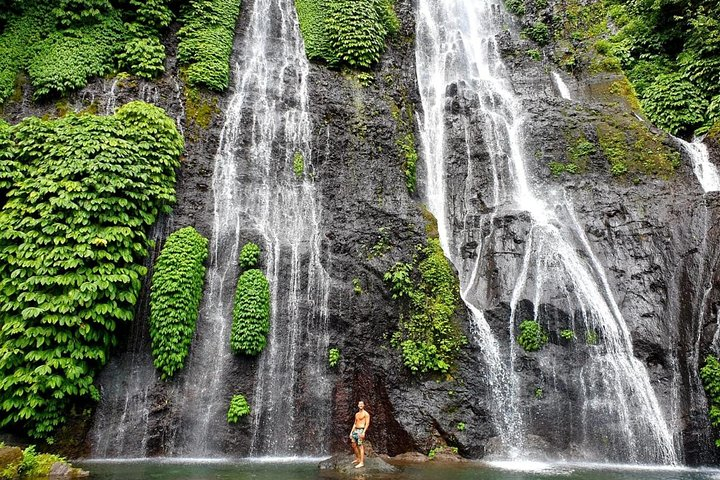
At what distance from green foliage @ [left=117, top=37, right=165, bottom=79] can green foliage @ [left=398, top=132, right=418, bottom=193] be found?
29.8 ft

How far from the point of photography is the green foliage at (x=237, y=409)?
11797 mm

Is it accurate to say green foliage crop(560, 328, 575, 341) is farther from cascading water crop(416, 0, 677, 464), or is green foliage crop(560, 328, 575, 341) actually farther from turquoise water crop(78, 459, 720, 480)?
turquoise water crop(78, 459, 720, 480)

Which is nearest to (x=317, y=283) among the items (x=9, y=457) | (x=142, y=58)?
(x=9, y=457)

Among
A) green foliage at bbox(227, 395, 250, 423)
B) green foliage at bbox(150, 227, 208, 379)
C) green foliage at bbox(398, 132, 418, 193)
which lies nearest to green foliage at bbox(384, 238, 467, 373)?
green foliage at bbox(398, 132, 418, 193)

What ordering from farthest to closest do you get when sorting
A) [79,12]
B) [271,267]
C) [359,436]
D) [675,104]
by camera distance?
[675,104]
[79,12]
[271,267]
[359,436]

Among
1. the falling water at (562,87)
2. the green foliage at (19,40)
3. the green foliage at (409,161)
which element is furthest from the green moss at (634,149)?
the green foliage at (19,40)

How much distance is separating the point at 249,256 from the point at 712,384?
1311cm

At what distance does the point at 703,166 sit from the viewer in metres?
16.6

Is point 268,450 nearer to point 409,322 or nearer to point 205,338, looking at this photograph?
point 205,338

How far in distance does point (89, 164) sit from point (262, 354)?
6.92m

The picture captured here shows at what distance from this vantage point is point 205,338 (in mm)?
12828

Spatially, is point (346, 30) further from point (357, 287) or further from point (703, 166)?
point (703, 166)

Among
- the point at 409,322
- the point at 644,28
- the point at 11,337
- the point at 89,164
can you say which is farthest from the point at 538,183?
the point at 11,337

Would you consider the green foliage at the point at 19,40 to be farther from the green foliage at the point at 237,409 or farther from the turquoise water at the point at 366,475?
the turquoise water at the point at 366,475
